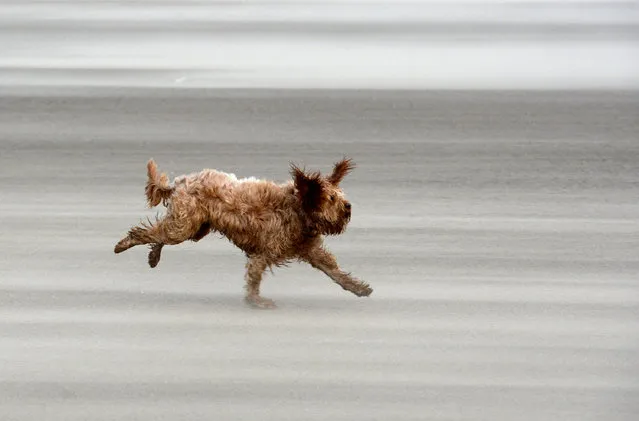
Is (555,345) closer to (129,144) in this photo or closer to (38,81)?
(129,144)

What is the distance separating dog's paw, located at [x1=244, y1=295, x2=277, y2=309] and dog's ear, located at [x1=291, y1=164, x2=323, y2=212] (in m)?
0.55

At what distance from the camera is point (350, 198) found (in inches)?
388

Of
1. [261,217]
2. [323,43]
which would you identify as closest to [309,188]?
[261,217]

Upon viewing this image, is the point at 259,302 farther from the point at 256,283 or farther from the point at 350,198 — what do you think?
the point at 350,198

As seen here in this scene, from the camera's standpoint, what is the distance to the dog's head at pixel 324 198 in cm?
730

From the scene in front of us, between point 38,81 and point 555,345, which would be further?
point 38,81

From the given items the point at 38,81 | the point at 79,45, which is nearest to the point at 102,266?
the point at 38,81

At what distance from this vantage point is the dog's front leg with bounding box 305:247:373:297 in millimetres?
7535

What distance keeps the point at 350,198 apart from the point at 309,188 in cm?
257

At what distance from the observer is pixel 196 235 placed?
755cm

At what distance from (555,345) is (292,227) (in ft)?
5.07

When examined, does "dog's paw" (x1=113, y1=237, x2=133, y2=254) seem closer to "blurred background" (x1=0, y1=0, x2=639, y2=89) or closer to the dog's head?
the dog's head

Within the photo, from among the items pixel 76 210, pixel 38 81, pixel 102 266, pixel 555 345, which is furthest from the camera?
pixel 38 81

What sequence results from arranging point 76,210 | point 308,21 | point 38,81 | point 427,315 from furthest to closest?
1. point 308,21
2. point 38,81
3. point 76,210
4. point 427,315
